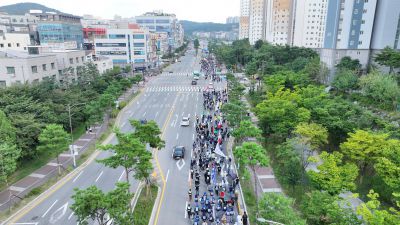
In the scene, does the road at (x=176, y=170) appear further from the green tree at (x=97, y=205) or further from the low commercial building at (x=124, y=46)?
the low commercial building at (x=124, y=46)

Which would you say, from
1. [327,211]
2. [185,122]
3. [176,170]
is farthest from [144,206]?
[185,122]

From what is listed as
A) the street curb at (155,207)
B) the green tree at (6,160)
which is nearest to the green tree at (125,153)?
the street curb at (155,207)

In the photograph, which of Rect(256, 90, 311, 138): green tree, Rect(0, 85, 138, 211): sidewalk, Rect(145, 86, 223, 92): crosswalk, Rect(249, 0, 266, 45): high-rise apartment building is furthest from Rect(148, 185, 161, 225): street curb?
Rect(249, 0, 266, 45): high-rise apartment building

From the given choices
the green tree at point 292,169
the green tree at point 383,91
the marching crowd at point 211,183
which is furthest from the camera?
the green tree at point 383,91

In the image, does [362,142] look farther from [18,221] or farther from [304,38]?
[304,38]

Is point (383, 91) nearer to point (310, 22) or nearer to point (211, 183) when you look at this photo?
point (211, 183)

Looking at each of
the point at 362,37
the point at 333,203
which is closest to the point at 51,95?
the point at 333,203
